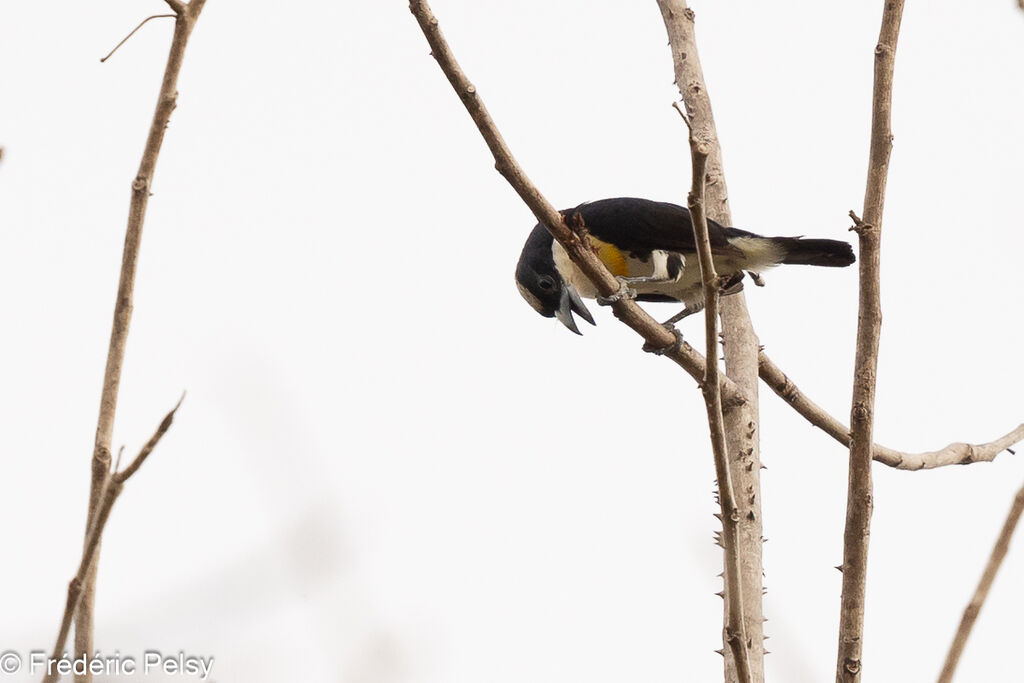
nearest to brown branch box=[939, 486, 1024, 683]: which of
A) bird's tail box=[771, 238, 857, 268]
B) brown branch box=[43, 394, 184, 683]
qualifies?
brown branch box=[43, 394, 184, 683]

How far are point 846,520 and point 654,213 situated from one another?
2790 millimetres

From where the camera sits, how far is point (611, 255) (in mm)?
4922

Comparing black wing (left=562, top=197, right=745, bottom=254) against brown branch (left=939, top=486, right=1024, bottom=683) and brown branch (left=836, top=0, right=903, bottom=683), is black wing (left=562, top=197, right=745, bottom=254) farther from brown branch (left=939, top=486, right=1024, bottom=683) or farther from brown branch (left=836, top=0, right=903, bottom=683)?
brown branch (left=939, top=486, right=1024, bottom=683)

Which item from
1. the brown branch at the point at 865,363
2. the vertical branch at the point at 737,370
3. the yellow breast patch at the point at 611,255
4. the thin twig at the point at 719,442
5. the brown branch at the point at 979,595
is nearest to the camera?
the brown branch at the point at 979,595

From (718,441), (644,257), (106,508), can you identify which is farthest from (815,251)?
(106,508)

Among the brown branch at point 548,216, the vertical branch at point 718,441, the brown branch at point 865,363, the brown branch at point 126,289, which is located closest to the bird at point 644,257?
the brown branch at point 548,216

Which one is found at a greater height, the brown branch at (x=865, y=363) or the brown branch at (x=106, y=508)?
the brown branch at (x=865, y=363)

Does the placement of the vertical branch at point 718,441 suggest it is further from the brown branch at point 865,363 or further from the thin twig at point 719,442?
the brown branch at point 865,363

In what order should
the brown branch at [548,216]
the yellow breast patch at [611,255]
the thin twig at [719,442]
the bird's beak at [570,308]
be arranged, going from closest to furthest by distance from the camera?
the thin twig at [719,442]
the brown branch at [548,216]
the bird's beak at [570,308]
the yellow breast patch at [611,255]

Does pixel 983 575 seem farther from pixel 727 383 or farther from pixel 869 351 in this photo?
pixel 727 383

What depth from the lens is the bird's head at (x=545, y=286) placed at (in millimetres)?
4840

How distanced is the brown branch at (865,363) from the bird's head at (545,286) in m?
2.51

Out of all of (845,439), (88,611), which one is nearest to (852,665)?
(88,611)

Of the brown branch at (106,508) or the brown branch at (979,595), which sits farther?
the brown branch at (979,595)
